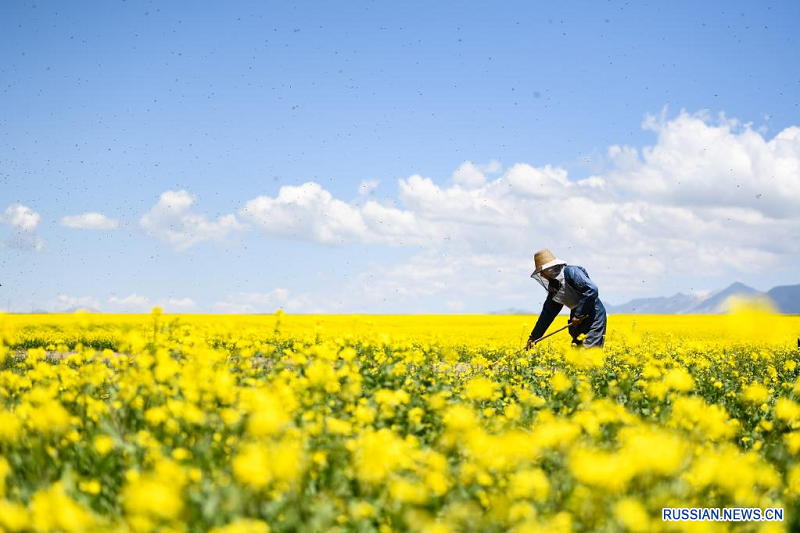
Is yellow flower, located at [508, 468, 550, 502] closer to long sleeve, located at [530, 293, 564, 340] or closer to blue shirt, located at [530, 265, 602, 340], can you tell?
blue shirt, located at [530, 265, 602, 340]

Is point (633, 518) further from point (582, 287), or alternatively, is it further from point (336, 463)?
point (582, 287)

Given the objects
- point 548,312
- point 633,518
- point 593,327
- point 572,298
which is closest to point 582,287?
point 572,298

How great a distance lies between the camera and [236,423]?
3.74m

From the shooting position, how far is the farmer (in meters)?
9.12

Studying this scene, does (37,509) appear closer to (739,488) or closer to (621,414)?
(739,488)

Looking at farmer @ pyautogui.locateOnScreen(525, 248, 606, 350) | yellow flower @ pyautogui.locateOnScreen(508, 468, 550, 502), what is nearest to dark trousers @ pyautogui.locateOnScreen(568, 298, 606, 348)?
farmer @ pyautogui.locateOnScreen(525, 248, 606, 350)

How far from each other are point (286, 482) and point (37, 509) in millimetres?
981

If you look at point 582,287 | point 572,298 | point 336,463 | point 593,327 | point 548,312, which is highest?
point 582,287

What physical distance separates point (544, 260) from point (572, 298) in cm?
66

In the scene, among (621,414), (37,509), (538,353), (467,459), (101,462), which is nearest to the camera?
(37,509)

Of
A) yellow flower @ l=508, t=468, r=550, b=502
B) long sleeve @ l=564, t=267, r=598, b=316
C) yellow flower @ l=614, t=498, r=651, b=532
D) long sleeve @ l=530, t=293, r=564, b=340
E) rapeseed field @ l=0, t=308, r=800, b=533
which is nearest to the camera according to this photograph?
yellow flower @ l=614, t=498, r=651, b=532

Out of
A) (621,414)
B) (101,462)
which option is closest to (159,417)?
(101,462)

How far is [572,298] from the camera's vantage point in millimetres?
9359

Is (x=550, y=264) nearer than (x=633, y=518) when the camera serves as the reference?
No
